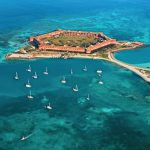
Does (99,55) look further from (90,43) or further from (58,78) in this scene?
(58,78)

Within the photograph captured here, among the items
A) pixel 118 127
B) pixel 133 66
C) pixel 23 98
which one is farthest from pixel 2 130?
pixel 133 66

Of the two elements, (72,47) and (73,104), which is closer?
(73,104)

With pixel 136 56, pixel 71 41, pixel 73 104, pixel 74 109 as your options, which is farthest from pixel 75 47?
pixel 74 109

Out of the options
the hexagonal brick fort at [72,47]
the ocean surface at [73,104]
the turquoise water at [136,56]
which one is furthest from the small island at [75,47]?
the ocean surface at [73,104]

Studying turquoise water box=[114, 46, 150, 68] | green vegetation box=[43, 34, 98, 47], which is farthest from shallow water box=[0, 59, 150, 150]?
green vegetation box=[43, 34, 98, 47]

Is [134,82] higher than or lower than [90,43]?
lower

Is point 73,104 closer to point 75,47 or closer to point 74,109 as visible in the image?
point 74,109

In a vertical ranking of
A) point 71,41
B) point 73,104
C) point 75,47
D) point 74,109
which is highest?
point 71,41
